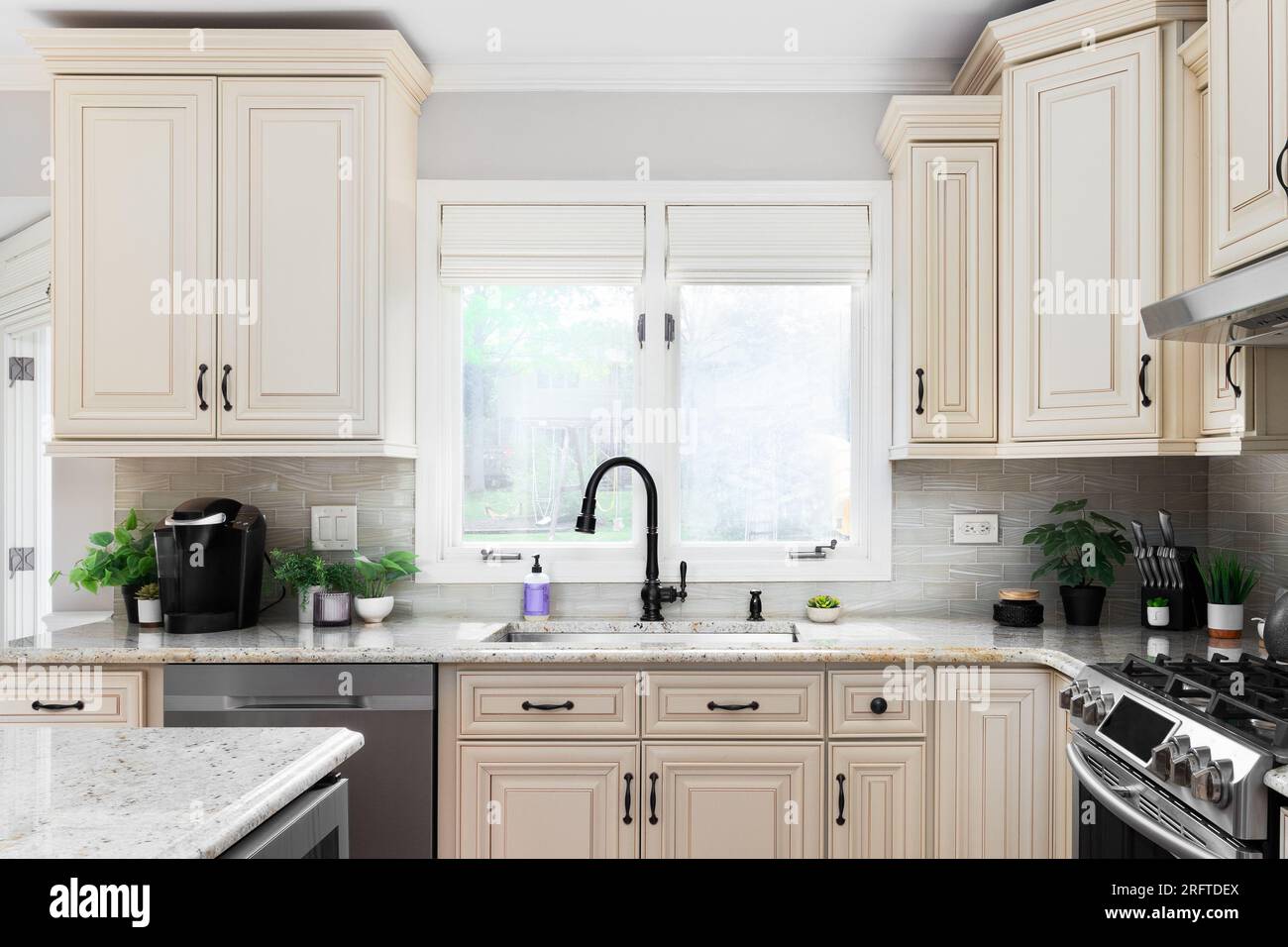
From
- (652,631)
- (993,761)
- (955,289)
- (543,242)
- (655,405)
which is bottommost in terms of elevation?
(993,761)

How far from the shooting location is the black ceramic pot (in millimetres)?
2480

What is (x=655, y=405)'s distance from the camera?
2740 mm

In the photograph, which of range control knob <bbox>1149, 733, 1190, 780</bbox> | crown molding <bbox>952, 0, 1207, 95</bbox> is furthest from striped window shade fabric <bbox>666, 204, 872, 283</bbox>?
range control knob <bbox>1149, 733, 1190, 780</bbox>

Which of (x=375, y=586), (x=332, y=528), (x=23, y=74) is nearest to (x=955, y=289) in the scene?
(x=375, y=586)

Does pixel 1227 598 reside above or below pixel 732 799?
above

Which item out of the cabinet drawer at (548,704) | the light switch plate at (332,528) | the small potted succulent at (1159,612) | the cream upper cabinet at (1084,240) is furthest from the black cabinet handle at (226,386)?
the small potted succulent at (1159,612)

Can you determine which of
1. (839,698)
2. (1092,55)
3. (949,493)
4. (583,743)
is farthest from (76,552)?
(1092,55)

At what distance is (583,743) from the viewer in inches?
85.4

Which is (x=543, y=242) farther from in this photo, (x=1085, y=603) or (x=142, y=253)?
(x=1085, y=603)

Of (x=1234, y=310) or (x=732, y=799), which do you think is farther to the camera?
(x=732, y=799)

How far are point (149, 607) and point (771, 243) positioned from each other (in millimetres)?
2196

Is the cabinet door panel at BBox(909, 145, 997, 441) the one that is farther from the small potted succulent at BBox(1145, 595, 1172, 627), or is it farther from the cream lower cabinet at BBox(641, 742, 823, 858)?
the cream lower cabinet at BBox(641, 742, 823, 858)

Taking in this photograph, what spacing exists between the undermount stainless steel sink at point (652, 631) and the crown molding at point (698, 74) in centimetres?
174
